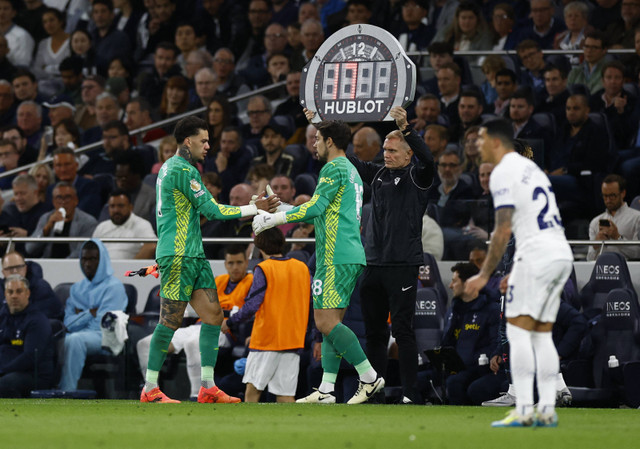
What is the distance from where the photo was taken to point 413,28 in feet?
58.5

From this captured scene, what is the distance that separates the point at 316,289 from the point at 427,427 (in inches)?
104

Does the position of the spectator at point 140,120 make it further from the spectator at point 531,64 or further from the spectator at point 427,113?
the spectator at point 531,64

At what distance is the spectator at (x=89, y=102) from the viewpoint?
19.8 m

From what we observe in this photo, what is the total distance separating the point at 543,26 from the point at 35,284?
26.3ft

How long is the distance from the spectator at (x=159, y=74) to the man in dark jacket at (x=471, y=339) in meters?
9.11

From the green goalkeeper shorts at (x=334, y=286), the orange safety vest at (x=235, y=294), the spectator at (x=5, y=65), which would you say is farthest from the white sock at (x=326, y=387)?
the spectator at (x=5, y=65)

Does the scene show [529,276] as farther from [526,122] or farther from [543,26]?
[543,26]

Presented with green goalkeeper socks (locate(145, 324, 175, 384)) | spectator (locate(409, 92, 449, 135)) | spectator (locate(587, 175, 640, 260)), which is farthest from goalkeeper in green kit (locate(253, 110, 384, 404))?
spectator (locate(409, 92, 449, 135))

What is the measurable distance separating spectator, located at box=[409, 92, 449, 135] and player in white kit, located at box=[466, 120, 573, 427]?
26.2ft

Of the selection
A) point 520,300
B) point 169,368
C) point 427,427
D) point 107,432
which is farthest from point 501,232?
point 169,368

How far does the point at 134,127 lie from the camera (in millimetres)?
18656

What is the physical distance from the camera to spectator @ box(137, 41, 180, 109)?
19.7m

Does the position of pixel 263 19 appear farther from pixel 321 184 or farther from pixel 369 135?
pixel 321 184

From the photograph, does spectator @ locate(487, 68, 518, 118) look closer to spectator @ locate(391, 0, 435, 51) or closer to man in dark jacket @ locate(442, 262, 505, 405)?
spectator @ locate(391, 0, 435, 51)
